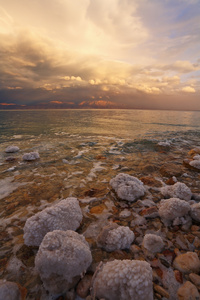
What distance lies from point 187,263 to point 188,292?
0.40 metres

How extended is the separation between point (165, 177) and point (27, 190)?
4755mm

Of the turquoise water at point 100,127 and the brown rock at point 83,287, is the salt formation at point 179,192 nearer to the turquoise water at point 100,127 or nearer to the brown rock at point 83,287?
the brown rock at point 83,287

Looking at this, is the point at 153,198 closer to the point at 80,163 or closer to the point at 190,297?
the point at 190,297

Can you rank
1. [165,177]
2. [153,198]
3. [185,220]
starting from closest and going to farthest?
[185,220] → [153,198] → [165,177]

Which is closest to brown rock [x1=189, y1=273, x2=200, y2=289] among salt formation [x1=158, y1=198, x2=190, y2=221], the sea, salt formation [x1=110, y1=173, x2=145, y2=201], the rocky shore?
the rocky shore

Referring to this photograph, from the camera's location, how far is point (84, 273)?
6.46 feet

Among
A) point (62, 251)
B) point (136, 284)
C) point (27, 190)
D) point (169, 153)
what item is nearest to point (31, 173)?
point (27, 190)

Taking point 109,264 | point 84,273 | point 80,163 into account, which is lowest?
point 80,163

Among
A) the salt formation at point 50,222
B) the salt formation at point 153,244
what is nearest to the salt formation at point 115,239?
the salt formation at point 153,244

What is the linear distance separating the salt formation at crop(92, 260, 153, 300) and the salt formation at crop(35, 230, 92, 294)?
0.31 m

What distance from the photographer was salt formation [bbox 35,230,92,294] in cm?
180

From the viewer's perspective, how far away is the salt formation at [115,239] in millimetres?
2385

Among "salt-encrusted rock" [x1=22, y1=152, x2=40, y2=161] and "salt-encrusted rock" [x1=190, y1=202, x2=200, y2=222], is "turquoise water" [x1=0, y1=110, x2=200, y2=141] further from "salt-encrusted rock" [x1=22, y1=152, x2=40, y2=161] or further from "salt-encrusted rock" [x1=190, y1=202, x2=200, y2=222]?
"salt-encrusted rock" [x1=190, y1=202, x2=200, y2=222]

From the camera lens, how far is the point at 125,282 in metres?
1.58
